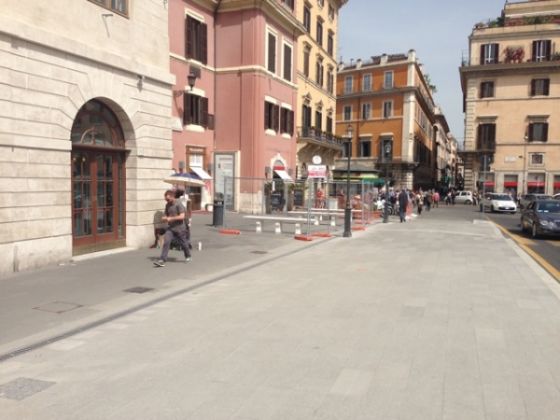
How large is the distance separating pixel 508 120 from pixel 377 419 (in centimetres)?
5498

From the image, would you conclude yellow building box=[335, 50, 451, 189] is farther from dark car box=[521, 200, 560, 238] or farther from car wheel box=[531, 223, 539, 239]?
car wheel box=[531, 223, 539, 239]

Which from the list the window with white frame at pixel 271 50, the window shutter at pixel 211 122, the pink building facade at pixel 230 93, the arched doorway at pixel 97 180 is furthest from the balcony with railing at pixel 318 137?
the arched doorway at pixel 97 180

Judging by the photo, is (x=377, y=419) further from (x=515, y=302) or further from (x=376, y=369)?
(x=515, y=302)

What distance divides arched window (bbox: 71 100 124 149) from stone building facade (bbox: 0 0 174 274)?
0.02 meters

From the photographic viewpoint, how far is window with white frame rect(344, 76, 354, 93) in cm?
5944

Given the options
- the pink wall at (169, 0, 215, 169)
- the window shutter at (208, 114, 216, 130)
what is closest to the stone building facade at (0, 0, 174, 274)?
the pink wall at (169, 0, 215, 169)

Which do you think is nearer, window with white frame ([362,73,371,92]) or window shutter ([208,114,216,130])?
window shutter ([208,114,216,130])

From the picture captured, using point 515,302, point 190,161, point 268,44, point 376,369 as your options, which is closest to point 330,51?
point 268,44

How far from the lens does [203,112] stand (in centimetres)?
2617

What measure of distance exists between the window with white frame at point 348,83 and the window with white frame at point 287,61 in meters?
30.2

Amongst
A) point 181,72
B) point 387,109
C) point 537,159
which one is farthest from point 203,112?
point 537,159

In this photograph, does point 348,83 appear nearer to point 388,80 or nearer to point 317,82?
point 388,80

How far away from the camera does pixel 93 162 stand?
11539 millimetres

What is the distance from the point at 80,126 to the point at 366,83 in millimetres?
50836
